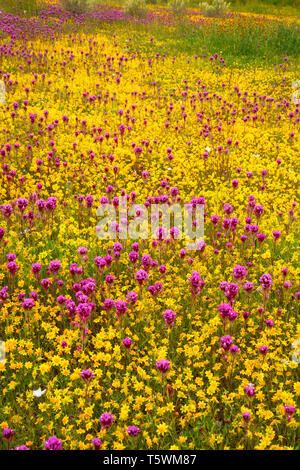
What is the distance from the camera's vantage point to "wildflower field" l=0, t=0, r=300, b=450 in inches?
142

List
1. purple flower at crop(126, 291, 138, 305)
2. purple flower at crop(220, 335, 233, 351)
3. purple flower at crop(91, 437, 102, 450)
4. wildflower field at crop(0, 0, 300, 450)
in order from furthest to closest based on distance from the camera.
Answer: purple flower at crop(126, 291, 138, 305) → purple flower at crop(220, 335, 233, 351) → wildflower field at crop(0, 0, 300, 450) → purple flower at crop(91, 437, 102, 450)

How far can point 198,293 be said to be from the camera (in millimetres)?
4805

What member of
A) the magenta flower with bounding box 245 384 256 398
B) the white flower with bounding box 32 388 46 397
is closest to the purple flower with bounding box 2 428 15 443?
the white flower with bounding box 32 388 46 397

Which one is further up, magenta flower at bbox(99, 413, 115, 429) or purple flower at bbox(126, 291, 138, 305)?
purple flower at bbox(126, 291, 138, 305)

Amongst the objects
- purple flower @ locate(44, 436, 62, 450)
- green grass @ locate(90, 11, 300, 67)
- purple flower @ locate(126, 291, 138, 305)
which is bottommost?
purple flower @ locate(44, 436, 62, 450)

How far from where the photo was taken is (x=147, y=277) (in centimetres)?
498

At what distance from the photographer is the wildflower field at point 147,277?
3600 millimetres

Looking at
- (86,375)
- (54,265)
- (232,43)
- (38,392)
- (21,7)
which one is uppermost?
(21,7)

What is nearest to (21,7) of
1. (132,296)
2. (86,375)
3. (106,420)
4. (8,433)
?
(132,296)

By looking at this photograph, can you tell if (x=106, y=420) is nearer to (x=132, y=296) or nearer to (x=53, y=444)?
(x=53, y=444)

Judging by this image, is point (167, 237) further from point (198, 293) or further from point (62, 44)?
point (62, 44)

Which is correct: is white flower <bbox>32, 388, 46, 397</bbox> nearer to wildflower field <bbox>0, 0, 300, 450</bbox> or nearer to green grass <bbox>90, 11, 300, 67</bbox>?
wildflower field <bbox>0, 0, 300, 450</bbox>

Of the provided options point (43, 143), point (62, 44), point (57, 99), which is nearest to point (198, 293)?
point (43, 143)
